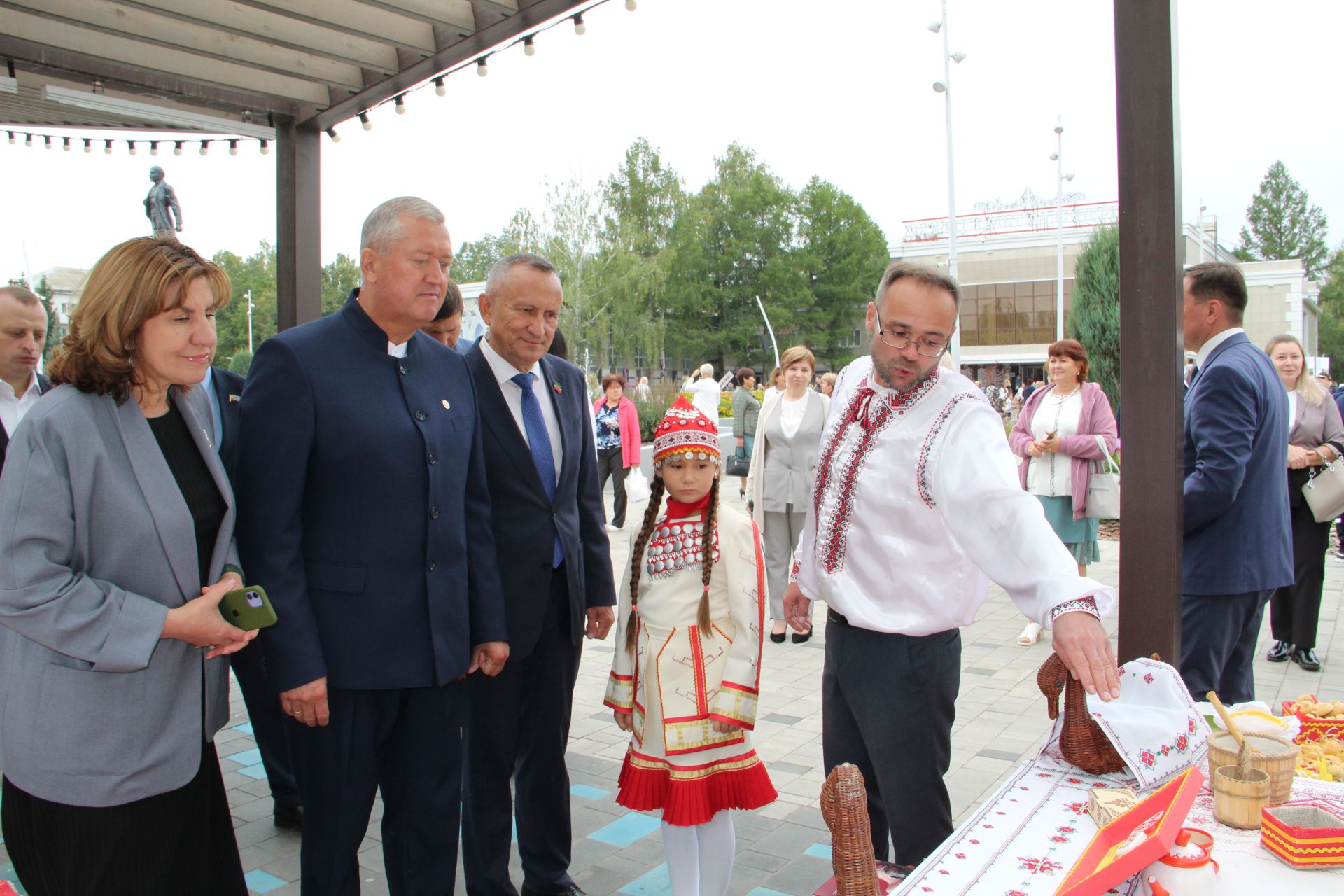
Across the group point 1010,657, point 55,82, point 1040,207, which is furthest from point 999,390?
point 55,82

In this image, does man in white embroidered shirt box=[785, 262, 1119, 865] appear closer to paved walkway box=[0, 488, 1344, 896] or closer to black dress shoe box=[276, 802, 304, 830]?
paved walkway box=[0, 488, 1344, 896]

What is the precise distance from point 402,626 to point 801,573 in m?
1.17

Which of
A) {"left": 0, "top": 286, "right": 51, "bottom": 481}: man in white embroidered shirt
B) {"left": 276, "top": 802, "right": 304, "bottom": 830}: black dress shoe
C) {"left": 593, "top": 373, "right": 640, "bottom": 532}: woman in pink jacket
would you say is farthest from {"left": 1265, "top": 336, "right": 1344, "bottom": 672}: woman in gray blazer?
{"left": 593, "top": 373, "right": 640, "bottom": 532}: woman in pink jacket

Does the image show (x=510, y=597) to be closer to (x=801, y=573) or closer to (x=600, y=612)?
(x=600, y=612)

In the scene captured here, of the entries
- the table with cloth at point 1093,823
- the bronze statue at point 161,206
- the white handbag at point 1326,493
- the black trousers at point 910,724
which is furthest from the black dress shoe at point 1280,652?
the bronze statue at point 161,206

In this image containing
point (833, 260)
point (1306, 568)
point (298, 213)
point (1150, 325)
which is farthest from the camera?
point (833, 260)

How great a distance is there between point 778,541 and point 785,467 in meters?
0.55

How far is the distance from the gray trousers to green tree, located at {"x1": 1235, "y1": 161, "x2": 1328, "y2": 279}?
267 feet

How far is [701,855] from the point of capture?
2721 millimetres

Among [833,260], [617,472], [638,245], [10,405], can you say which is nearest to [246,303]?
[638,245]

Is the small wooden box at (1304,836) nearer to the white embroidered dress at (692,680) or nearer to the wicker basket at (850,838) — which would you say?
the wicker basket at (850,838)

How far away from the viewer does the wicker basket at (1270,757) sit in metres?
1.74

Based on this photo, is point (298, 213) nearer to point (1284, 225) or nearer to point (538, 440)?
point (538, 440)

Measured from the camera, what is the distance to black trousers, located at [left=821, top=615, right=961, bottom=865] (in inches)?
88.6
